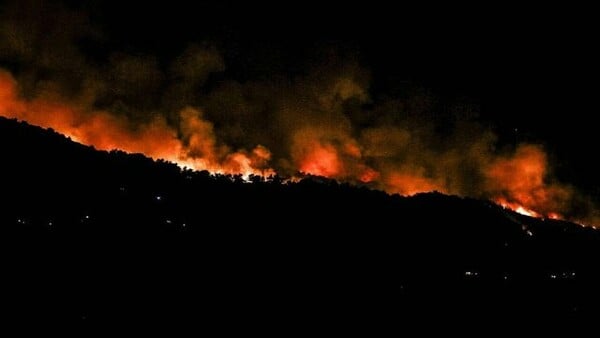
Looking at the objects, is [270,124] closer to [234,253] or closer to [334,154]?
Result: [334,154]

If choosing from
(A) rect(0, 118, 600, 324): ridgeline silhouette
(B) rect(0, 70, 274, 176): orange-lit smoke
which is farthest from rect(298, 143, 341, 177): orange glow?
(A) rect(0, 118, 600, 324): ridgeline silhouette

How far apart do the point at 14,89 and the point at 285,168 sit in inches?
505

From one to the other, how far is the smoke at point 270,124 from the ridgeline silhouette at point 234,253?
405 inches

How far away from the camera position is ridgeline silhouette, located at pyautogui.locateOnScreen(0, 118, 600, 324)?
1138cm

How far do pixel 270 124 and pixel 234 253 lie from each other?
733 inches

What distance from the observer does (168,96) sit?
29516mm

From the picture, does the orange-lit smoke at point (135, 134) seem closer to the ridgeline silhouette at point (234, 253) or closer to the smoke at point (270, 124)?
the smoke at point (270, 124)

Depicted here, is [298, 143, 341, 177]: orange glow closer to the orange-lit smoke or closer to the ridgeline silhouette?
the orange-lit smoke

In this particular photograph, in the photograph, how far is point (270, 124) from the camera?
1233 inches

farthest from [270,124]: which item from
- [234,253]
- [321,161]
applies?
[234,253]

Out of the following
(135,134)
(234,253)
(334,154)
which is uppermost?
(334,154)

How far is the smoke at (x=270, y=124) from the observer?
1063 inches

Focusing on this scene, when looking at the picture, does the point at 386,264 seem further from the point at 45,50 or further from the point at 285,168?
the point at 45,50

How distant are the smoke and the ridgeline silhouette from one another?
1029 centimetres
